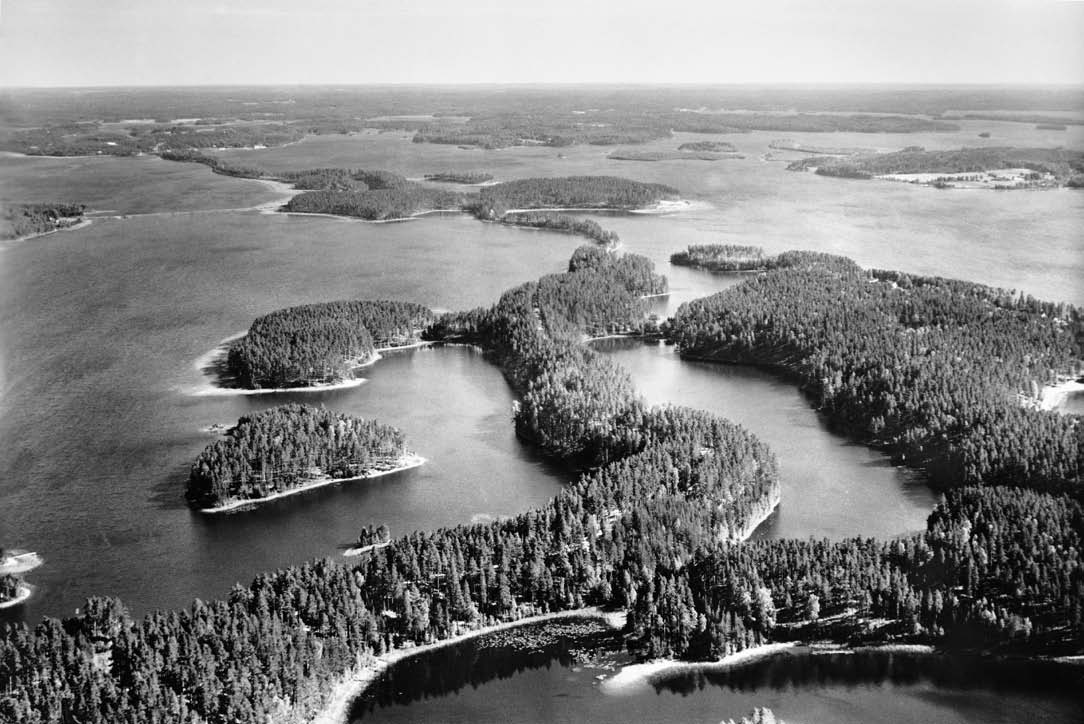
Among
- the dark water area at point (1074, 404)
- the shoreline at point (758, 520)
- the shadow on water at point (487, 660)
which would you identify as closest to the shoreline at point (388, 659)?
the shadow on water at point (487, 660)

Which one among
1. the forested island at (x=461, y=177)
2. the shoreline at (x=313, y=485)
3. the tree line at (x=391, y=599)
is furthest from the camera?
the forested island at (x=461, y=177)

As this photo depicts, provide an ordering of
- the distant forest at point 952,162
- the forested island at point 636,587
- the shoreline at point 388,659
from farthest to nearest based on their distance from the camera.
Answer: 1. the distant forest at point 952,162
2. the shoreline at point 388,659
3. the forested island at point 636,587

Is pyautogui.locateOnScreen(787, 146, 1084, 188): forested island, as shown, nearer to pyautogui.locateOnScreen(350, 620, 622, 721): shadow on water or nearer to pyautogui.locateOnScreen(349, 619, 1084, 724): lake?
pyautogui.locateOnScreen(349, 619, 1084, 724): lake

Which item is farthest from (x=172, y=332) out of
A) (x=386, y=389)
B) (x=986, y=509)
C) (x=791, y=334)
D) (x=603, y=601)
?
(x=986, y=509)

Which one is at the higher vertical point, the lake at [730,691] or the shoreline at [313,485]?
the shoreline at [313,485]

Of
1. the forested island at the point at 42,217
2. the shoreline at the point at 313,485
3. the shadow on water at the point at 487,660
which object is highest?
Answer: the forested island at the point at 42,217

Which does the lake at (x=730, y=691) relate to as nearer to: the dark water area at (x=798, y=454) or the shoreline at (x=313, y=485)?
the dark water area at (x=798, y=454)

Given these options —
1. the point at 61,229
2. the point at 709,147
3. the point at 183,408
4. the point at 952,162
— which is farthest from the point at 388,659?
the point at 709,147

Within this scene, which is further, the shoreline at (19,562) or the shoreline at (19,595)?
the shoreline at (19,562)

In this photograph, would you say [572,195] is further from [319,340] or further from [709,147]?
[319,340]
